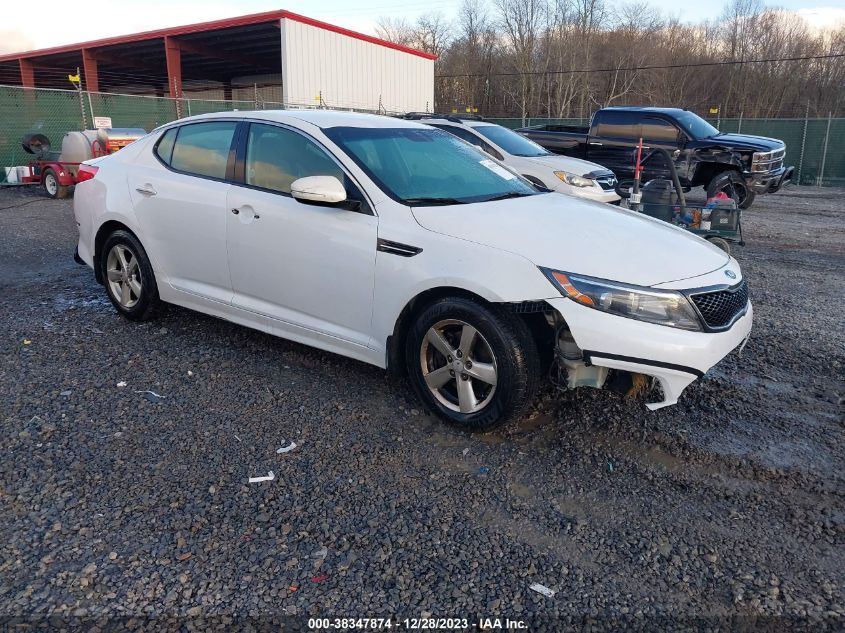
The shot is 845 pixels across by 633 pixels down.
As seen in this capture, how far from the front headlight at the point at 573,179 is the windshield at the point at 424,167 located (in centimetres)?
545

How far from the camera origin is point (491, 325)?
10.9 feet

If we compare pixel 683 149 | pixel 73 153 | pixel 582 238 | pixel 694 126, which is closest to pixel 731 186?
pixel 683 149

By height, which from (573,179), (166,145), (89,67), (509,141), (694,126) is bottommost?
(573,179)

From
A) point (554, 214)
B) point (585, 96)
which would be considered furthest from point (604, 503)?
point (585, 96)

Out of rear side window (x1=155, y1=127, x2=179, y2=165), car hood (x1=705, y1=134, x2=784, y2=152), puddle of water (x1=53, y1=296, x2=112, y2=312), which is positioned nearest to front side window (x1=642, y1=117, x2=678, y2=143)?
car hood (x1=705, y1=134, x2=784, y2=152)

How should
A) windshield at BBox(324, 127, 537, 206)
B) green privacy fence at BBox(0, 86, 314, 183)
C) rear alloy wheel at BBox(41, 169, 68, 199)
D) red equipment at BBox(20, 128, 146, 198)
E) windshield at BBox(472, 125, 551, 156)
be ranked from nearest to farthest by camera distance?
windshield at BBox(324, 127, 537, 206)
windshield at BBox(472, 125, 551, 156)
red equipment at BBox(20, 128, 146, 198)
rear alloy wheel at BBox(41, 169, 68, 199)
green privacy fence at BBox(0, 86, 314, 183)

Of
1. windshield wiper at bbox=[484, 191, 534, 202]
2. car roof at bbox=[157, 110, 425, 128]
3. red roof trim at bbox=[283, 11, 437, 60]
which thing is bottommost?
windshield wiper at bbox=[484, 191, 534, 202]

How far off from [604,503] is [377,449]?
3.82ft

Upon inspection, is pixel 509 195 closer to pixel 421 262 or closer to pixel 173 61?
pixel 421 262

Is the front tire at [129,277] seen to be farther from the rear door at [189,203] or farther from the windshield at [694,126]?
the windshield at [694,126]

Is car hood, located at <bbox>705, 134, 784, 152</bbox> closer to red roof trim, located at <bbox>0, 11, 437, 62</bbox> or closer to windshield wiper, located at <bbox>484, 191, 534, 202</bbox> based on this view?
windshield wiper, located at <bbox>484, 191, 534, 202</bbox>

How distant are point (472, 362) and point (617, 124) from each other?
1228 centimetres

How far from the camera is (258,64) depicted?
105 ft

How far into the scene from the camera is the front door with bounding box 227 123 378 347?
383 centimetres
